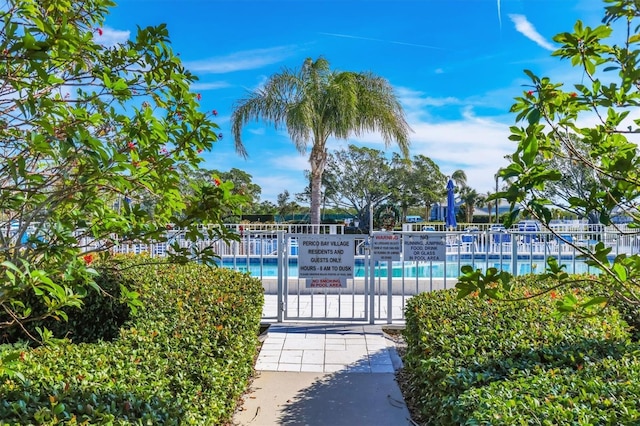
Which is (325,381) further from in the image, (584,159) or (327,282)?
(584,159)

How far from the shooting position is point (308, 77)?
49.9 ft

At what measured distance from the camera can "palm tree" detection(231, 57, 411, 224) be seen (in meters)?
14.7

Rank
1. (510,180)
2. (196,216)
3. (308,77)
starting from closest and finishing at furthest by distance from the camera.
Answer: (510,180)
(196,216)
(308,77)

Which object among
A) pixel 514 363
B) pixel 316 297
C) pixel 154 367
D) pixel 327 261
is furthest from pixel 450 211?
pixel 154 367

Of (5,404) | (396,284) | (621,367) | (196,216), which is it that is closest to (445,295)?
(621,367)

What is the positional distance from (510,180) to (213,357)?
2.44 meters

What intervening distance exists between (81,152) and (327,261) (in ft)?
16.0

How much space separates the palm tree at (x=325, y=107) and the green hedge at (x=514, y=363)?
11.6 m

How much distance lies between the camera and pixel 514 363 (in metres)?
2.45

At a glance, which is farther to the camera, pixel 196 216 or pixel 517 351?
pixel 517 351

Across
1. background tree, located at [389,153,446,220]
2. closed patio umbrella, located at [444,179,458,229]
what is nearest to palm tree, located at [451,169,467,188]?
background tree, located at [389,153,446,220]

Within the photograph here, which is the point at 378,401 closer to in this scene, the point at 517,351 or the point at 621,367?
the point at 517,351

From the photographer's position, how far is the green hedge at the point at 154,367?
6.41ft

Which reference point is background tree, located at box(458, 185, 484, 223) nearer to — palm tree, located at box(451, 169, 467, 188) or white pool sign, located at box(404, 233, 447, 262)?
palm tree, located at box(451, 169, 467, 188)
